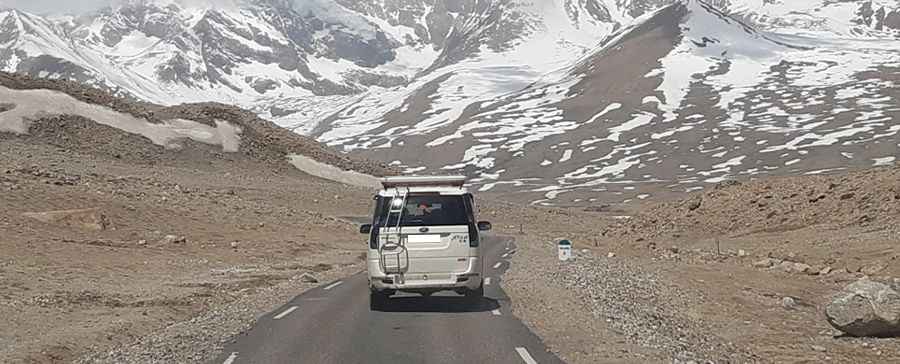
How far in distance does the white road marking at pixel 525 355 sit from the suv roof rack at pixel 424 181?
20.3 ft

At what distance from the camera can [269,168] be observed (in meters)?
87.8

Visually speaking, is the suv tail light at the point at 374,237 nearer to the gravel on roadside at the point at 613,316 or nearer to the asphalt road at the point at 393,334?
the asphalt road at the point at 393,334

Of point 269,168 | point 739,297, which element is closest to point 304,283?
point 739,297

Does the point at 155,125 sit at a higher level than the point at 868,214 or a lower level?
higher

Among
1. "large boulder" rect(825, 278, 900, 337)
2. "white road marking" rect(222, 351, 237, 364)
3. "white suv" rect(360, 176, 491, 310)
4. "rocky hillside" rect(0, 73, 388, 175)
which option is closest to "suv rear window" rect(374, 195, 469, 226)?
"white suv" rect(360, 176, 491, 310)

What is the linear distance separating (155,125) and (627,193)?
111m

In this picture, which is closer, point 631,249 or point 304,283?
point 304,283

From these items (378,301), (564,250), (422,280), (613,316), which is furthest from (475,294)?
(564,250)

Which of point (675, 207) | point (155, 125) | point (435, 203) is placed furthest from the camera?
point (155, 125)

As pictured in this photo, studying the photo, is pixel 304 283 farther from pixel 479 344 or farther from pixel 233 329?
pixel 479 344

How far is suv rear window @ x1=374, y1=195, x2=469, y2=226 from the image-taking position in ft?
68.9

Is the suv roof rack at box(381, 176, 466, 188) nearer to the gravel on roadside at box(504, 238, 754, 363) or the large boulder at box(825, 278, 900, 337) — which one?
the gravel on roadside at box(504, 238, 754, 363)

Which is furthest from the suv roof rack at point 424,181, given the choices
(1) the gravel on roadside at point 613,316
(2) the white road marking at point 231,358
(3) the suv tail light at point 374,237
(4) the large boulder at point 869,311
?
(4) the large boulder at point 869,311

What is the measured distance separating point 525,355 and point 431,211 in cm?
629
